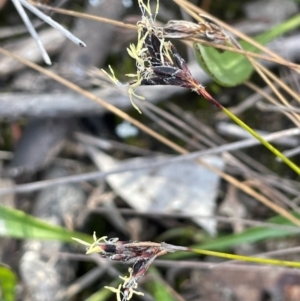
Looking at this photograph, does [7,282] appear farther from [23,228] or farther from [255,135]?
[255,135]

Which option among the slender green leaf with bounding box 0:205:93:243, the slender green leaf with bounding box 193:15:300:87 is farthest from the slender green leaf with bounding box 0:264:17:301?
the slender green leaf with bounding box 193:15:300:87

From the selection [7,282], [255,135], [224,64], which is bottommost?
[7,282]

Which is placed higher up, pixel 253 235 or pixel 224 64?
pixel 224 64

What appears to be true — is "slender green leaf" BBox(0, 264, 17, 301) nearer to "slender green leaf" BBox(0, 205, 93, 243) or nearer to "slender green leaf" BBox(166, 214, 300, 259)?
"slender green leaf" BBox(0, 205, 93, 243)

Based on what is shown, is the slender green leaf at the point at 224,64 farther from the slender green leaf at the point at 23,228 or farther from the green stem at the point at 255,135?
the slender green leaf at the point at 23,228

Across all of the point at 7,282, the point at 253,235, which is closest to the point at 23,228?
→ the point at 7,282

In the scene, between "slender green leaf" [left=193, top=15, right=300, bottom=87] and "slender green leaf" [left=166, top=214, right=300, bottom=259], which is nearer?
"slender green leaf" [left=193, top=15, right=300, bottom=87]

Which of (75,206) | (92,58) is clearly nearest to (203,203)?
(75,206)
